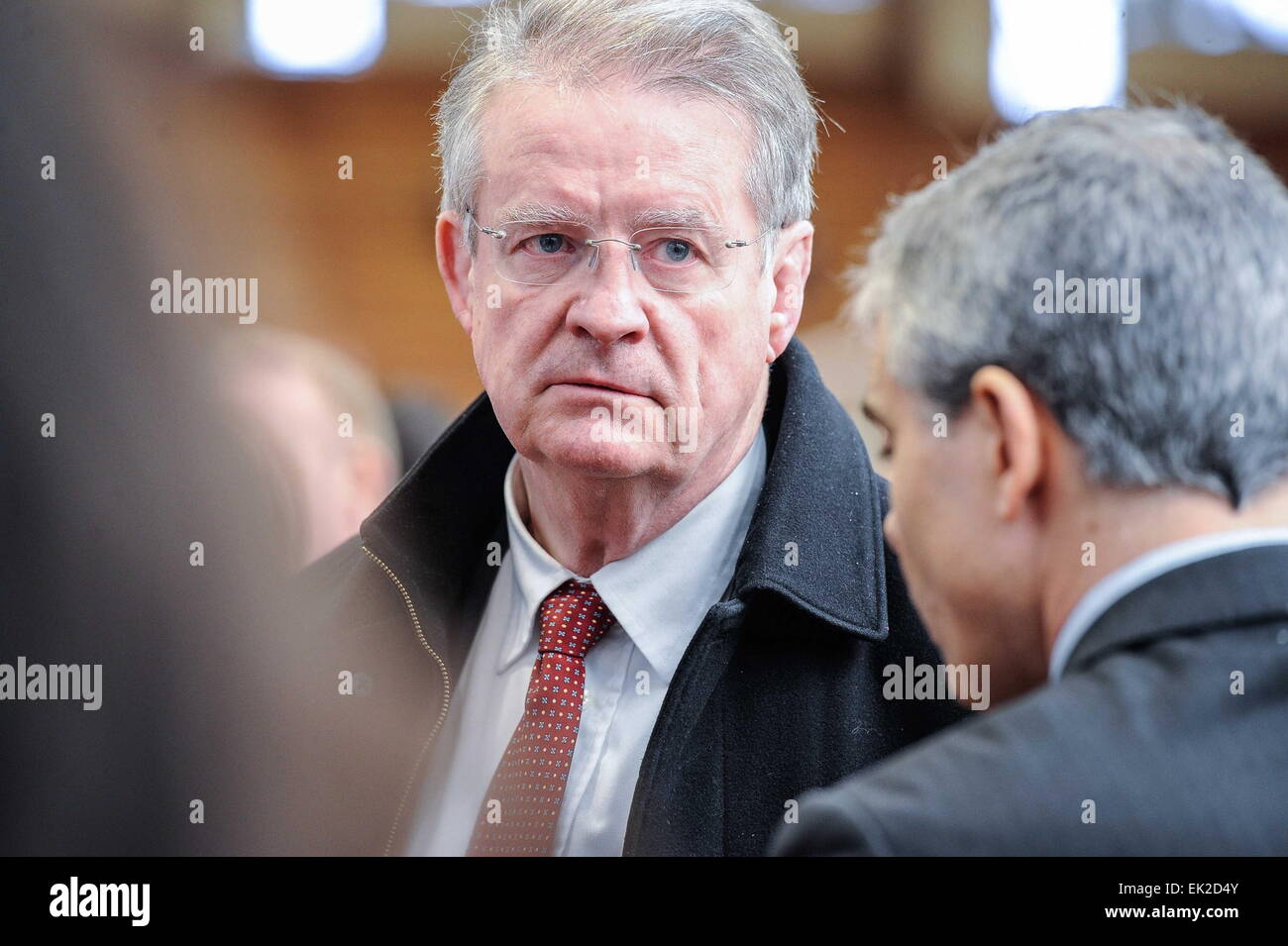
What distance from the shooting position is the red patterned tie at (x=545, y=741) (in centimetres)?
174

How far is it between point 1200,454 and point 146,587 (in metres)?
0.91

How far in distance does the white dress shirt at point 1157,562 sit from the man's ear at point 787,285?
0.83 metres

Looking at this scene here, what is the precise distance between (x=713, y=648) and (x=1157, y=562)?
667 millimetres

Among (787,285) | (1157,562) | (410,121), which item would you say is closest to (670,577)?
(787,285)

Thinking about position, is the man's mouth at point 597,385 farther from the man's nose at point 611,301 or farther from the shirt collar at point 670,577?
the shirt collar at point 670,577

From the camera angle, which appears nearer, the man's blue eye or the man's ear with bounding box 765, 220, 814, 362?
the man's blue eye

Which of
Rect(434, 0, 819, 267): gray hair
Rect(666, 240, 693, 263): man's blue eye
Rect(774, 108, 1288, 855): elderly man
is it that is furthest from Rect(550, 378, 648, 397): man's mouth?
Rect(774, 108, 1288, 855): elderly man

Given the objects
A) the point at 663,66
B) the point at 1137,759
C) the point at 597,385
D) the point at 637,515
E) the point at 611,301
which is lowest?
the point at 1137,759

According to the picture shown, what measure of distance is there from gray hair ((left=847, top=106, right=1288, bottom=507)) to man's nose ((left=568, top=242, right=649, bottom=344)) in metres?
0.61

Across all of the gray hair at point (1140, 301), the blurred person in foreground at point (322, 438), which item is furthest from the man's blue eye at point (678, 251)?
the blurred person in foreground at point (322, 438)

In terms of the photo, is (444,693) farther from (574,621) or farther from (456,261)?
(456,261)

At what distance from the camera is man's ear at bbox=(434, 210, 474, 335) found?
2.06 m

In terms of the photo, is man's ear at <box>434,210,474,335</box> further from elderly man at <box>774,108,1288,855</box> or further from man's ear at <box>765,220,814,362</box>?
elderly man at <box>774,108,1288,855</box>

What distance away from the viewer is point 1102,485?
1223 millimetres
